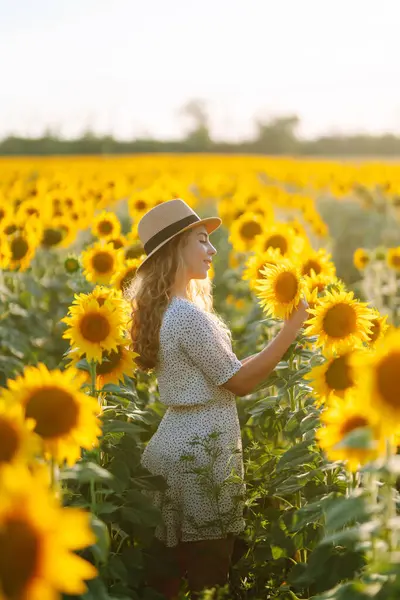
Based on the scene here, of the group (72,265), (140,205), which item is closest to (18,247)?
(72,265)

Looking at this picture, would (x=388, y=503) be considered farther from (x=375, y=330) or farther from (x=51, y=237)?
(x=51, y=237)

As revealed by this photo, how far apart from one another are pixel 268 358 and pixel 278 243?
5.74 ft

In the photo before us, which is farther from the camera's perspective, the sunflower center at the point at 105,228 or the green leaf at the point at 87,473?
the sunflower center at the point at 105,228

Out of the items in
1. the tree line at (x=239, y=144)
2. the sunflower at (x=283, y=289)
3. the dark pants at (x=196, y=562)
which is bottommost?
the dark pants at (x=196, y=562)

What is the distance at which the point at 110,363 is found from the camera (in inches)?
140

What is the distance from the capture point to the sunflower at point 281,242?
5.07 m

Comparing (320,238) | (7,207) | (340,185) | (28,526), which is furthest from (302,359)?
(340,185)

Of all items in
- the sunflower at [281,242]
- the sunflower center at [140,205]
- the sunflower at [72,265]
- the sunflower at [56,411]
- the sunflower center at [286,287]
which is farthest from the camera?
the sunflower center at [140,205]

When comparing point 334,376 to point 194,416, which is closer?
point 334,376

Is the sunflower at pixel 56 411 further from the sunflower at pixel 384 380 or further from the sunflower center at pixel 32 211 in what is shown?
the sunflower center at pixel 32 211

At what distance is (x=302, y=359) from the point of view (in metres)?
3.98

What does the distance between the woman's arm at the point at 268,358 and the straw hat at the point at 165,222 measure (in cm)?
63

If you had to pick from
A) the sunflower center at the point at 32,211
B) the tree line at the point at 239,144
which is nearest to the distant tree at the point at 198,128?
the tree line at the point at 239,144

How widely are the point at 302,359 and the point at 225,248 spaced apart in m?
4.91
